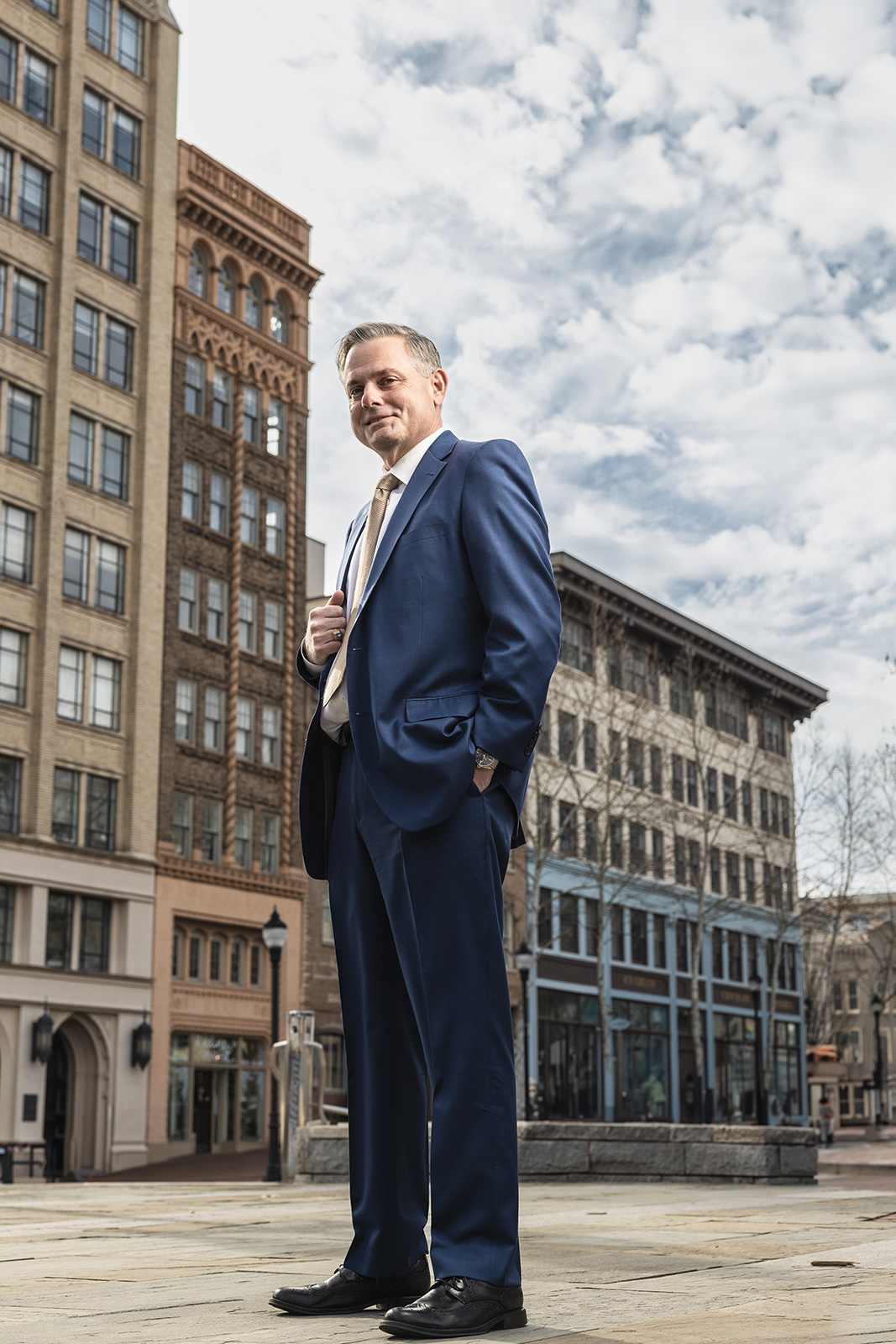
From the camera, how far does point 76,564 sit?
122 feet

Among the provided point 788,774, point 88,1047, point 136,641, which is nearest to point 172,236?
point 136,641

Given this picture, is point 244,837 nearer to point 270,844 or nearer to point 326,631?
point 270,844

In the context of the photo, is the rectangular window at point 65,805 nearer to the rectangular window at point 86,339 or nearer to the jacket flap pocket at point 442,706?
the rectangular window at point 86,339

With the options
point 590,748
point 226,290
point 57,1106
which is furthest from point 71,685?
point 590,748

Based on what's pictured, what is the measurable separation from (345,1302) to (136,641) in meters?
35.4

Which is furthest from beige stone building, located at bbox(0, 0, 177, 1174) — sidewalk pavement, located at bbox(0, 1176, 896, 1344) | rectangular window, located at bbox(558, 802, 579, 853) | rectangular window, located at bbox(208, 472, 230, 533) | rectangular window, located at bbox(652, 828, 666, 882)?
sidewalk pavement, located at bbox(0, 1176, 896, 1344)

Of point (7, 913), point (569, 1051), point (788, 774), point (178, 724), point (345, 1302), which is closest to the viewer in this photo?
point (345, 1302)

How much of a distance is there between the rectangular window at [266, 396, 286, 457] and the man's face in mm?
40279

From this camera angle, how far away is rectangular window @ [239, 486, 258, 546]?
1667 inches

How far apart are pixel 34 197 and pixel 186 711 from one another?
13.4 m

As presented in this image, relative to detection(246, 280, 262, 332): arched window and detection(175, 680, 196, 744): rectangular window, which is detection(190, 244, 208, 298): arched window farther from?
detection(175, 680, 196, 744): rectangular window

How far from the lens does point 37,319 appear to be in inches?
1460

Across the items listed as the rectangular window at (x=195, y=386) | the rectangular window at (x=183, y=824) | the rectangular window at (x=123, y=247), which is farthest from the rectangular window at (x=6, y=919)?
the rectangular window at (x=123, y=247)

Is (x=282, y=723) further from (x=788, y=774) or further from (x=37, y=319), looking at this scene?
(x=788, y=774)
